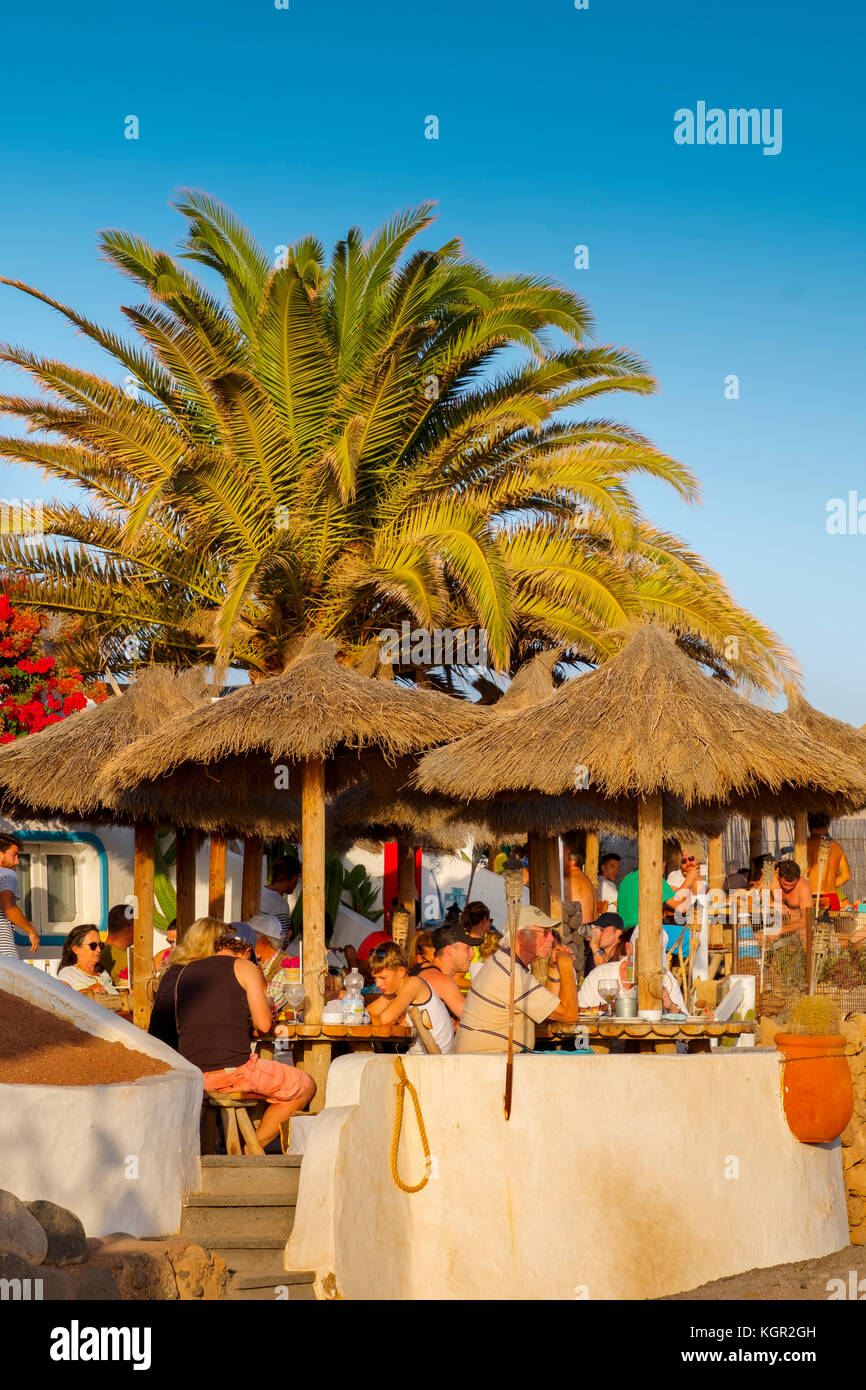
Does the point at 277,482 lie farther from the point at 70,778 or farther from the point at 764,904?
the point at 764,904

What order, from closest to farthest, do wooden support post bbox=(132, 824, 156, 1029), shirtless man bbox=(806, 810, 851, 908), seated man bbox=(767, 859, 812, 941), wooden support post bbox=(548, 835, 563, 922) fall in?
seated man bbox=(767, 859, 812, 941)
wooden support post bbox=(132, 824, 156, 1029)
wooden support post bbox=(548, 835, 563, 922)
shirtless man bbox=(806, 810, 851, 908)

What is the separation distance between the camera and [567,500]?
16.9 meters

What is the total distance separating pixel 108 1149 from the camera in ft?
22.7

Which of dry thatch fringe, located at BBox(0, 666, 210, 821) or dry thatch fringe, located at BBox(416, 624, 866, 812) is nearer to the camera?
dry thatch fringe, located at BBox(416, 624, 866, 812)

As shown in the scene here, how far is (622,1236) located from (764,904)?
5.09 m

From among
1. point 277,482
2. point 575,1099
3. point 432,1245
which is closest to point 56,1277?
point 432,1245

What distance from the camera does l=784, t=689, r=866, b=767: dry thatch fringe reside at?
50.1ft

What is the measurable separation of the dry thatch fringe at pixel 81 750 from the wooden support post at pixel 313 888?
1338 mm

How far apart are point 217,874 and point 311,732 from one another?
562cm

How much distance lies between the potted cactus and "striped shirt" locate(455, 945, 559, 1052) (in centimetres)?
135

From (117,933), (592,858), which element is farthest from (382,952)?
(592,858)

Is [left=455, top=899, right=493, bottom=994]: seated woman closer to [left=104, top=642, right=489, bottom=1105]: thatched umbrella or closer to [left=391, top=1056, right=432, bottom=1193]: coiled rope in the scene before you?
[left=104, top=642, right=489, bottom=1105]: thatched umbrella

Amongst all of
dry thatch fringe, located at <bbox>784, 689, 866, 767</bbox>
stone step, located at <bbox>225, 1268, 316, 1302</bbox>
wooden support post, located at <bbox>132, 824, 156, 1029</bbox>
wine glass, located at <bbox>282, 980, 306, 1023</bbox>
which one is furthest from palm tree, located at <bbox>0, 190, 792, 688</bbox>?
stone step, located at <bbox>225, 1268, 316, 1302</bbox>

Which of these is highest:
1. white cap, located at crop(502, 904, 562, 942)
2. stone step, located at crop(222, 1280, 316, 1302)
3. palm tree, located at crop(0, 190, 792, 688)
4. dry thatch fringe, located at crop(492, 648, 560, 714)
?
palm tree, located at crop(0, 190, 792, 688)
